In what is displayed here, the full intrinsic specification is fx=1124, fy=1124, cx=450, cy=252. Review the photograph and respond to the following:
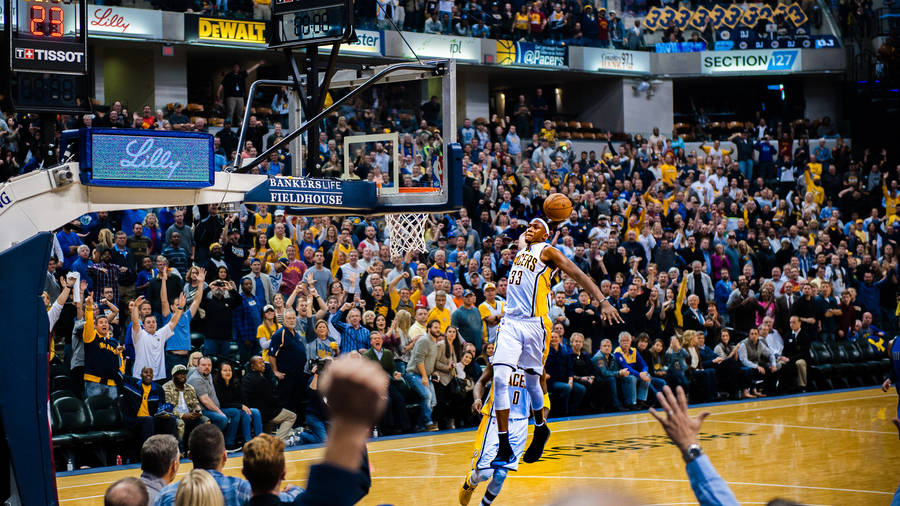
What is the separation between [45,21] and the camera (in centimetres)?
799

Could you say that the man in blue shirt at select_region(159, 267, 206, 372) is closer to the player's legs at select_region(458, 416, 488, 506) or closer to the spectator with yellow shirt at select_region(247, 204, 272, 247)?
the spectator with yellow shirt at select_region(247, 204, 272, 247)

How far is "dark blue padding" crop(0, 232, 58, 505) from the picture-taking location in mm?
6699

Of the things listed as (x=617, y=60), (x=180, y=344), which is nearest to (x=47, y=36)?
(x=180, y=344)

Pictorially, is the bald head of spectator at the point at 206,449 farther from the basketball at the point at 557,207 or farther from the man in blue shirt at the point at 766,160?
the man in blue shirt at the point at 766,160

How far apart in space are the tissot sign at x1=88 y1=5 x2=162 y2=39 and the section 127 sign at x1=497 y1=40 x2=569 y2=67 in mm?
9687

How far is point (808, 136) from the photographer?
3359 cm

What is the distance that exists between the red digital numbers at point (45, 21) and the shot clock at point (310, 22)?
2.18 m

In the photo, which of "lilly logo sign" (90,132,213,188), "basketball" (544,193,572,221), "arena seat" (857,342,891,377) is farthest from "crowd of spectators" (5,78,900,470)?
"lilly logo sign" (90,132,213,188)

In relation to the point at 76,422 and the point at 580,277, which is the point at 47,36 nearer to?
the point at 580,277

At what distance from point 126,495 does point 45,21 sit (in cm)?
449

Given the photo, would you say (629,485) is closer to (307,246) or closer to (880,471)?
(880,471)

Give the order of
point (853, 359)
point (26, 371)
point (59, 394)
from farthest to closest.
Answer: point (853, 359) → point (59, 394) → point (26, 371)

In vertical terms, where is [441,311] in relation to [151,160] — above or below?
below

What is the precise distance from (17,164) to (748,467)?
41.0 feet
